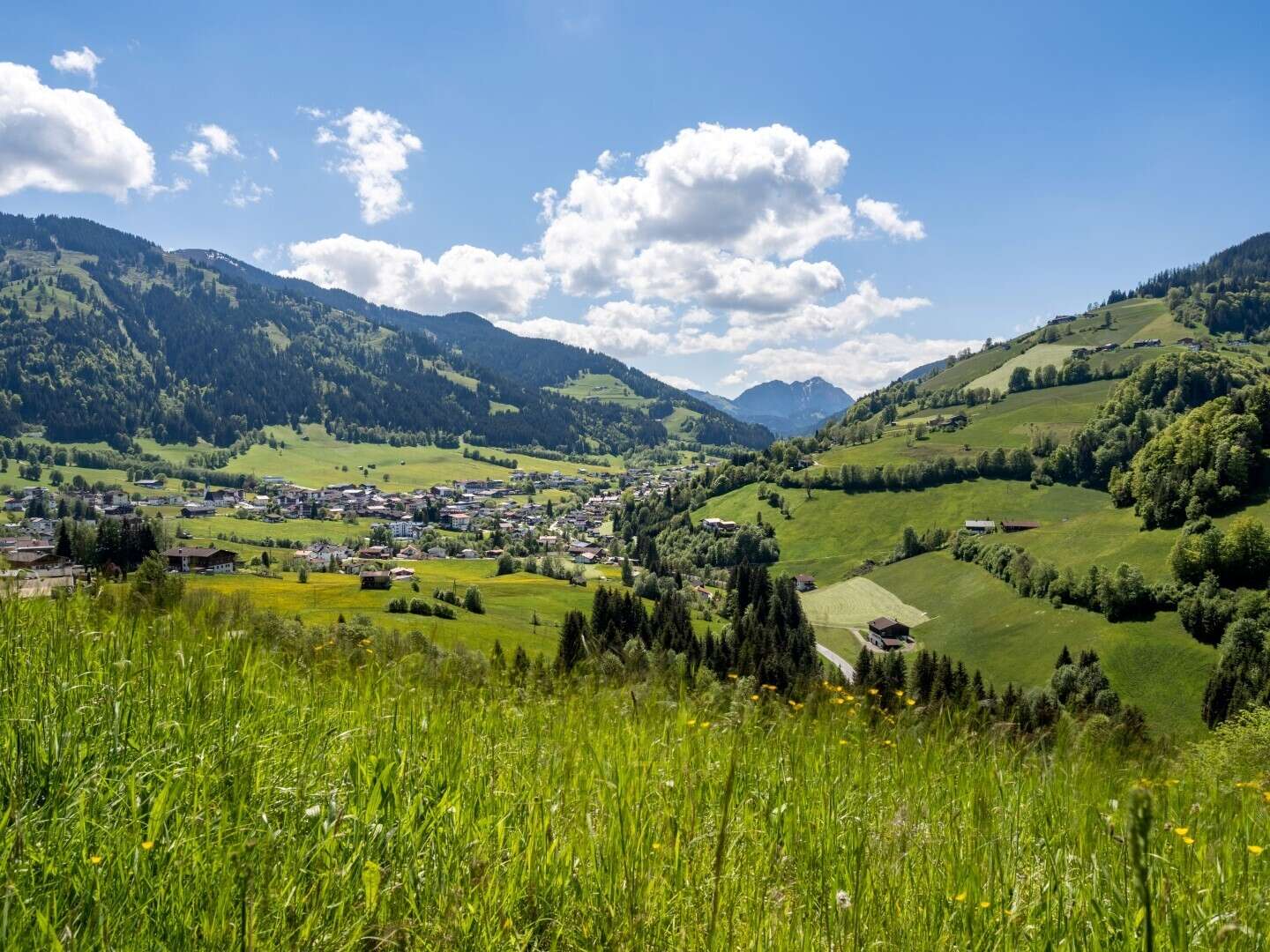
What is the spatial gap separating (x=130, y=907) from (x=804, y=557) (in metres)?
194

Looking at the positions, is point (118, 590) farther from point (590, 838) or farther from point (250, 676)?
point (590, 838)

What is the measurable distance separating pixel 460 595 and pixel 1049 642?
101721mm

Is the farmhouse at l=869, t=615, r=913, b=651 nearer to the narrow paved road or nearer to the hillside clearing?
the hillside clearing

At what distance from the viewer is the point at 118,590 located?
279 inches

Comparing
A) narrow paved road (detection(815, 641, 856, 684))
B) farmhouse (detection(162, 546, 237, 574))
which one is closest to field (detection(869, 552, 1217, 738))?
narrow paved road (detection(815, 641, 856, 684))

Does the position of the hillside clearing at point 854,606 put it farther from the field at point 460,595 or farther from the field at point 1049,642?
the field at point 460,595

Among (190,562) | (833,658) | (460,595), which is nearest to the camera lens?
(190,562)

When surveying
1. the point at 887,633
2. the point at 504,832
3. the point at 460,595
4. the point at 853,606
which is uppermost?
the point at 504,832

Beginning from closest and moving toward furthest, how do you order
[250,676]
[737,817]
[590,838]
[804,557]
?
[590,838] → [737,817] → [250,676] → [804,557]

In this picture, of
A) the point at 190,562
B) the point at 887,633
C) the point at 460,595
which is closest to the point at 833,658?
the point at 887,633

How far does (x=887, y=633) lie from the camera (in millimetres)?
127125

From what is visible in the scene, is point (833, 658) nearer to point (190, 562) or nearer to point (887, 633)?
point (887, 633)

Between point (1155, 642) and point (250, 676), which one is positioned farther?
point (1155, 642)

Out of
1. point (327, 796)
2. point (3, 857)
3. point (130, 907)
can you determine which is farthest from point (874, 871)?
point (3, 857)
